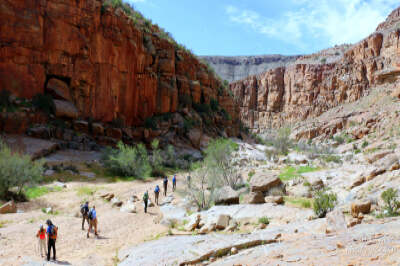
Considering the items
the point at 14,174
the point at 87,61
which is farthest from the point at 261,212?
the point at 87,61

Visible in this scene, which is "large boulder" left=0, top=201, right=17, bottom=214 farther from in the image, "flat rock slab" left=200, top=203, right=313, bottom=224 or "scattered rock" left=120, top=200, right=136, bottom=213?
"flat rock slab" left=200, top=203, right=313, bottom=224

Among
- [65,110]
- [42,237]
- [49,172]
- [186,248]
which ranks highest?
[65,110]

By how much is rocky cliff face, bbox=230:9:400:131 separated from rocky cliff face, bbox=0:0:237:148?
46196mm

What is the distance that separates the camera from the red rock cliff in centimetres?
2658

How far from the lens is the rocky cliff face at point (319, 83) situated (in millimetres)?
63031

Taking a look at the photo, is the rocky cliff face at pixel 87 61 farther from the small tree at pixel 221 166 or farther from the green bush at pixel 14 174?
the small tree at pixel 221 166

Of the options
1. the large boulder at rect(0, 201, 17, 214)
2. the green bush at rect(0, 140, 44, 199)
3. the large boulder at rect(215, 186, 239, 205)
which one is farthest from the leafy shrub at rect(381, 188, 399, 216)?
the green bush at rect(0, 140, 44, 199)

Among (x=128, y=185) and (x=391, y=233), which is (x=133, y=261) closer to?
(x=391, y=233)

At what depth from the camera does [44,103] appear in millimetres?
27266

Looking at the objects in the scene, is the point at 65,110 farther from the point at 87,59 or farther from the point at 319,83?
the point at 319,83

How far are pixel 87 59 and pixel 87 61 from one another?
0.26 metres

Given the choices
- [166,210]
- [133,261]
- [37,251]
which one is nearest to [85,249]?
[37,251]

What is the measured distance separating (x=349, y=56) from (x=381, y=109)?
28867mm

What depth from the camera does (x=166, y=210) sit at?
47.8 feet
